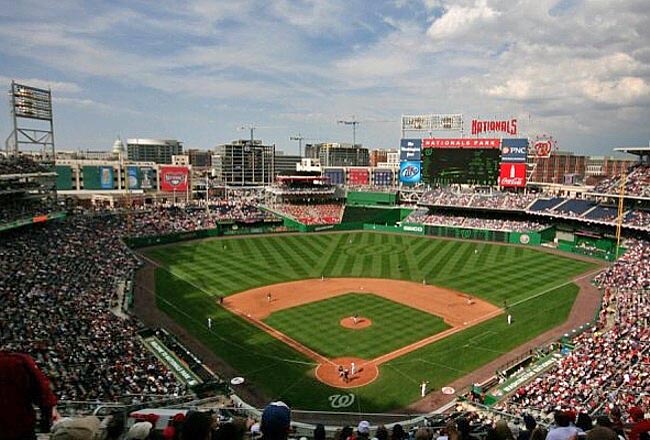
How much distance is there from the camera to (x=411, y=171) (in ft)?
216

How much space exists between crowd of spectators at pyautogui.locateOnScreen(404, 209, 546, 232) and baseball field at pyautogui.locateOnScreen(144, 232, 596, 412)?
13.9ft

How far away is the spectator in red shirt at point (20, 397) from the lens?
11.6 feet

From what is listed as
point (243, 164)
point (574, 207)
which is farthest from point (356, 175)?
point (574, 207)

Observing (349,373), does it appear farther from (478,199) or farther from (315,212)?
(315,212)

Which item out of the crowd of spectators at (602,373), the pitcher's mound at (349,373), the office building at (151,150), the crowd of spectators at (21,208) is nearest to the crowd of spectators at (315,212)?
the crowd of spectators at (21,208)

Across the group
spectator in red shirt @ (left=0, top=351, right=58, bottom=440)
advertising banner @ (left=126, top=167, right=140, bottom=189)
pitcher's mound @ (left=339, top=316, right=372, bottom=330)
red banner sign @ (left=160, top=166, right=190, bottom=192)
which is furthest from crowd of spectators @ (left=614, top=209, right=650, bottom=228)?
advertising banner @ (left=126, top=167, right=140, bottom=189)

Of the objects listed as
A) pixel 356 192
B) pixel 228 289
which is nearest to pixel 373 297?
pixel 228 289

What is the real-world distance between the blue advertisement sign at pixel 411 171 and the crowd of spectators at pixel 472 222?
5516 millimetres

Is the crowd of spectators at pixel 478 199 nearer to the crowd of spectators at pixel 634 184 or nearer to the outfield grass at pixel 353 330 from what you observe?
the crowd of spectators at pixel 634 184

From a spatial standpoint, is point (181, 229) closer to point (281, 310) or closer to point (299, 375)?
point (281, 310)

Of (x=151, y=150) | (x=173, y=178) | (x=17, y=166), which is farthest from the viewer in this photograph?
(x=151, y=150)

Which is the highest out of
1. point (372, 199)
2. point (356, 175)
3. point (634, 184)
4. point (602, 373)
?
point (634, 184)

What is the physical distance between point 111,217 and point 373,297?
123 ft

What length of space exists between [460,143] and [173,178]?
47.7 m
